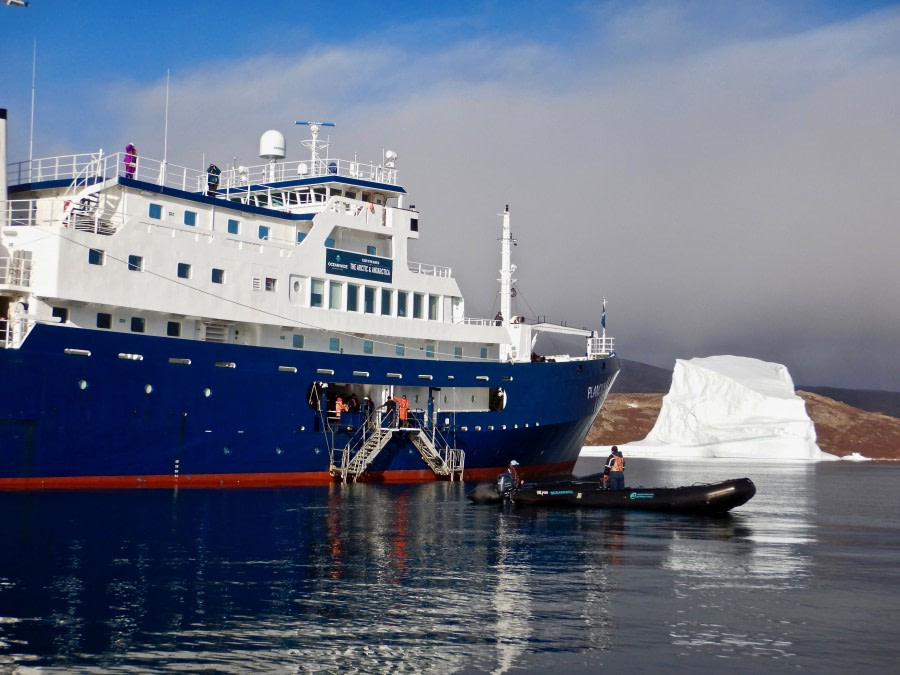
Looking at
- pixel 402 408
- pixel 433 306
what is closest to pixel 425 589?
pixel 402 408

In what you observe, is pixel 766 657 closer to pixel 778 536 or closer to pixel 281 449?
pixel 778 536

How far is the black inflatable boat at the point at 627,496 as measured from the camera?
1049 inches

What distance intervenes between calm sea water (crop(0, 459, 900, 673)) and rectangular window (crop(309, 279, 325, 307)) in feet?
27.4

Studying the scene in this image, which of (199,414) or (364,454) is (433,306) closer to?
(364,454)

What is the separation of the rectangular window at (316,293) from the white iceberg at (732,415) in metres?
46.2

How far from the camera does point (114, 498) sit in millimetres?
26406

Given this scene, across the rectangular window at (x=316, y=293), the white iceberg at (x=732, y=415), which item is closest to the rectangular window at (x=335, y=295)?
the rectangular window at (x=316, y=293)

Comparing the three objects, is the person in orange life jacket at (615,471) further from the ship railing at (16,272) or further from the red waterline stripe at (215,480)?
the ship railing at (16,272)

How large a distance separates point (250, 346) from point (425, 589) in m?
16.1

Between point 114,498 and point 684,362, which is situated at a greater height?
point 684,362

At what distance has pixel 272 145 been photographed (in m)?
36.1

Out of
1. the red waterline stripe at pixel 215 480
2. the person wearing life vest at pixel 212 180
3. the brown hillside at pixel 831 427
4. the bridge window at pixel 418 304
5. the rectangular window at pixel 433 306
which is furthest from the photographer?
the brown hillside at pixel 831 427

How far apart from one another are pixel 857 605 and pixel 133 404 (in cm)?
1959

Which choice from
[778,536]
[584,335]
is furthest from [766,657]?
[584,335]
